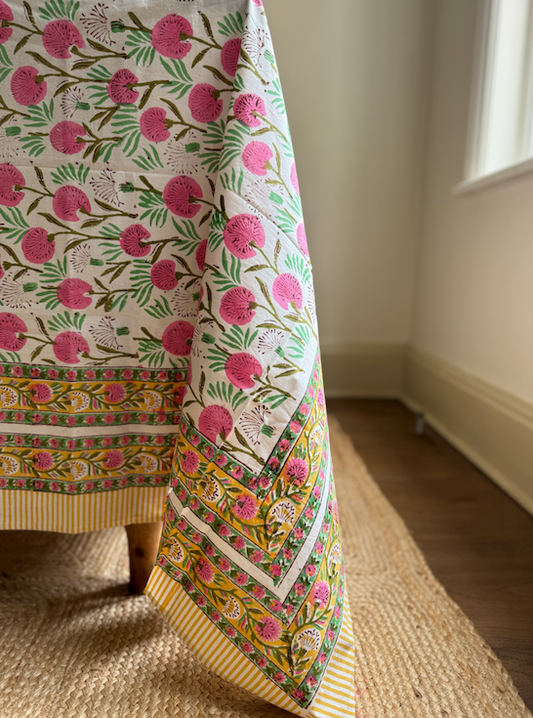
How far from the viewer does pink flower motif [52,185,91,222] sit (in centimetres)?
61

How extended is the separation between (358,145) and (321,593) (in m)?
1.89

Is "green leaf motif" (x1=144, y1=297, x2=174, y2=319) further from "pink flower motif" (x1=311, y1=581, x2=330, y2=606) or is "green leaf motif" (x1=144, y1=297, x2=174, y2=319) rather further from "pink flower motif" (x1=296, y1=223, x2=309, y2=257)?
"pink flower motif" (x1=311, y1=581, x2=330, y2=606)

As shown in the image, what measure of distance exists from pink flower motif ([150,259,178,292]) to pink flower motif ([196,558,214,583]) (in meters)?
0.31

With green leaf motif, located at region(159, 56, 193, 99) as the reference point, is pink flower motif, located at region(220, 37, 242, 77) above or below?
above

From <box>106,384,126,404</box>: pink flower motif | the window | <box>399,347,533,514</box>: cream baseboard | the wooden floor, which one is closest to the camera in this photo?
<box>106,384,126,404</box>: pink flower motif

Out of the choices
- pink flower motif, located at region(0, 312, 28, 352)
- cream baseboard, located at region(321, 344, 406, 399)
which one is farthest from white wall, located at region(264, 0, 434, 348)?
pink flower motif, located at region(0, 312, 28, 352)

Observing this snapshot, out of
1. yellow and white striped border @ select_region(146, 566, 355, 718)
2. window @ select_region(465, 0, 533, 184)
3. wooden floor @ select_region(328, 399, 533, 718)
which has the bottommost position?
wooden floor @ select_region(328, 399, 533, 718)

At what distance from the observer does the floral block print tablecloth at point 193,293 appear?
56 cm

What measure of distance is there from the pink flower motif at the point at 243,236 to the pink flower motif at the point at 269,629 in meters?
0.38

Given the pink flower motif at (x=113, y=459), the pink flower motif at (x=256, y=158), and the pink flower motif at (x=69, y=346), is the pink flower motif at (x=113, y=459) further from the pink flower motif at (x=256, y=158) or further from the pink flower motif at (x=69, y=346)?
the pink flower motif at (x=256, y=158)

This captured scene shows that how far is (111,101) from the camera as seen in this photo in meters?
0.59

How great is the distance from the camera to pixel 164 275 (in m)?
0.63

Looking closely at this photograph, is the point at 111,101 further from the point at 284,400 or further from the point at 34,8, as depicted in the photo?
the point at 284,400

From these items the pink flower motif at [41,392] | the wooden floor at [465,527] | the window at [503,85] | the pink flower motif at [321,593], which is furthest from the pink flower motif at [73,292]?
the window at [503,85]
